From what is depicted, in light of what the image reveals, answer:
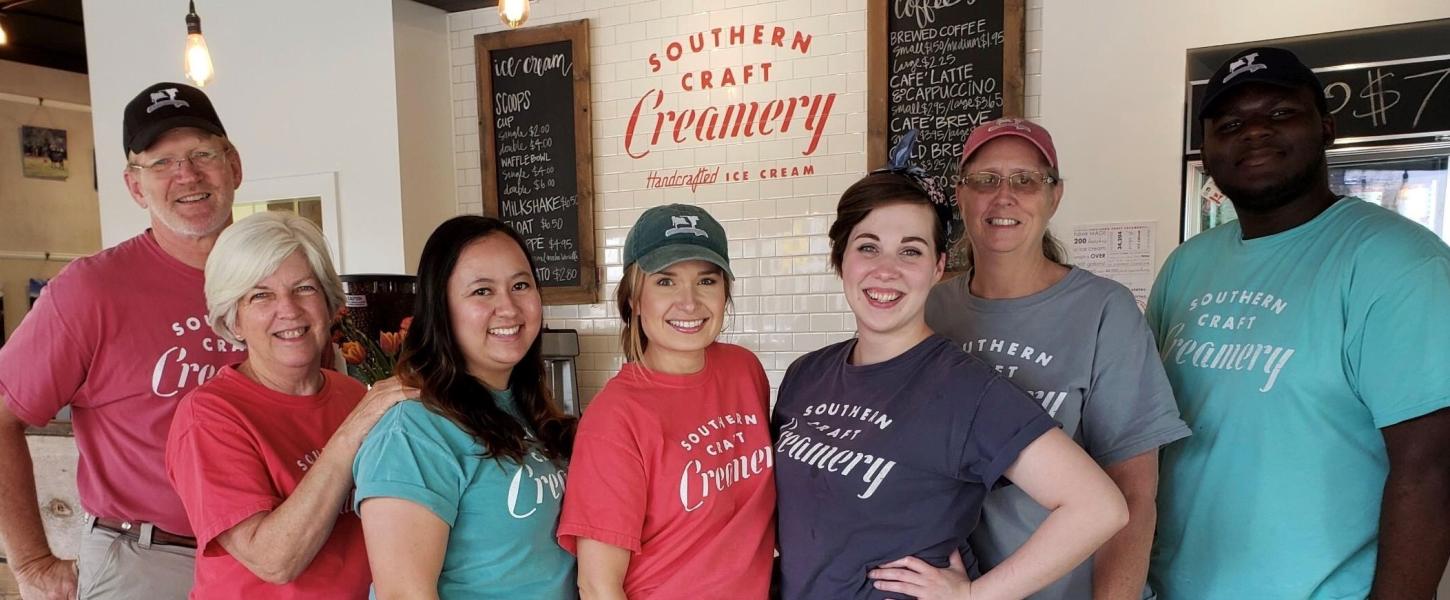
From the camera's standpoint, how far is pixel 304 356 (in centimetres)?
155

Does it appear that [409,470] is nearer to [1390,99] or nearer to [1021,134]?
[1021,134]

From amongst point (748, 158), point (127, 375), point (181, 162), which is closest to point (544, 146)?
point (748, 158)

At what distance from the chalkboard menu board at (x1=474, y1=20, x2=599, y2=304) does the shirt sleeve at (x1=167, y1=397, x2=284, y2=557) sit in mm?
2942

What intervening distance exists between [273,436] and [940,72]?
117 inches

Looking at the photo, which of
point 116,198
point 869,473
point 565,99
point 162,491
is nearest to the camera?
point 869,473

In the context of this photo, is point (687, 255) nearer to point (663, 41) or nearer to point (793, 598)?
point (793, 598)

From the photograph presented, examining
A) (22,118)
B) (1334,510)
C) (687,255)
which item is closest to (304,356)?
(687,255)

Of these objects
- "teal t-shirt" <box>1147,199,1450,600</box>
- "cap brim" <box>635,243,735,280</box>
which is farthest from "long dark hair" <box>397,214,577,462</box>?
"teal t-shirt" <box>1147,199,1450,600</box>

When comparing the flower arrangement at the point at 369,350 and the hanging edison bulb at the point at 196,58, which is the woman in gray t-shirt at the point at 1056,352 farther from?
the hanging edison bulb at the point at 196,58

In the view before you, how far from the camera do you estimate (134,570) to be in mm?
1740

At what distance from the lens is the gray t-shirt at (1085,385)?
1.44 metres

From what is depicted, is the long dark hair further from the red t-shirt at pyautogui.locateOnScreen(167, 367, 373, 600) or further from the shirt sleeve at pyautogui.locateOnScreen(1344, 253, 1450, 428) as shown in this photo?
the shirt sleeve at pyautogui.locateOnScreen(1344, 253, 1450, 428)

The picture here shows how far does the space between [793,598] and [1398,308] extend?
1.10 m

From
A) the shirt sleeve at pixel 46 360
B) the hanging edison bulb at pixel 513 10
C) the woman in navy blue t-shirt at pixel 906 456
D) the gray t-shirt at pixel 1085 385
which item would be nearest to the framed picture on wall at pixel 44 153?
the hanging edison bulb at pixel 513 10
